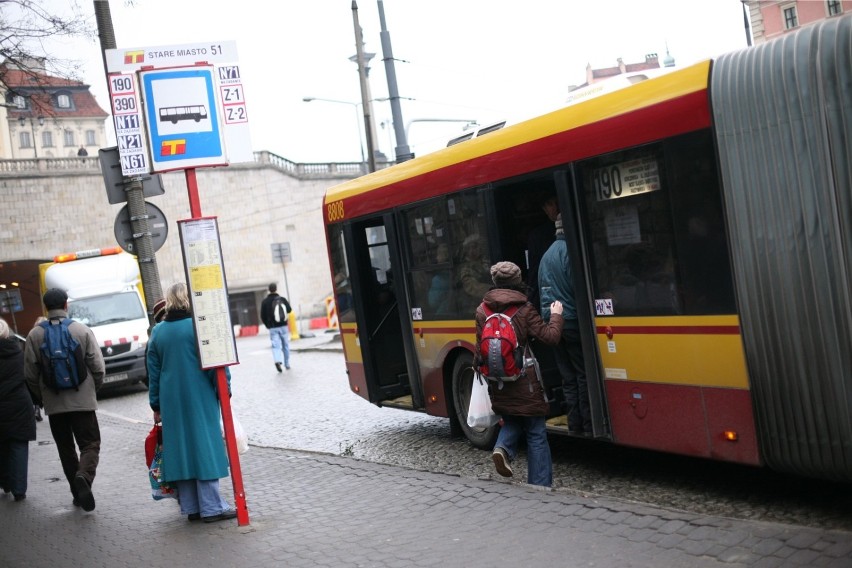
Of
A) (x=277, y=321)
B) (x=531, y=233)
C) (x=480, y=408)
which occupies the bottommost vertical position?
(x=480, y=408)

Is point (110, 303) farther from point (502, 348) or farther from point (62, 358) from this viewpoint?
point (502, 348)

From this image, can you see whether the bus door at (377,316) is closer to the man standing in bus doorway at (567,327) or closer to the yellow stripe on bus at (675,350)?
the man standing in bus doorway at (567,327)

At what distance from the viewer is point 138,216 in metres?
12.1

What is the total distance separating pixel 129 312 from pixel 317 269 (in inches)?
1862

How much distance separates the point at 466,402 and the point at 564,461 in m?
1.41

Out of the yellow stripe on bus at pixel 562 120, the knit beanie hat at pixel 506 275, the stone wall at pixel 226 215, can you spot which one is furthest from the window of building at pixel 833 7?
the knit beanie hat at pixel 506 275

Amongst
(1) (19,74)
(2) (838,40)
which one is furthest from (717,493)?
(1) (19,74)

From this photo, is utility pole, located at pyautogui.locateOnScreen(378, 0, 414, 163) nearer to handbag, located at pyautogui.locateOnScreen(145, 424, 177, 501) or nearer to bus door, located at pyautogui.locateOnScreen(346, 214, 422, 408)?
bus door, located at pyautogui.locateOnScreen(346, 214, 422, 408)

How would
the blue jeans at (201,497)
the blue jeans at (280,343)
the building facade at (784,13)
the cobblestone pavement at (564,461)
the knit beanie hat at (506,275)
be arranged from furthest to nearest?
the building facade at (784,13), the blue jeans at (280,343), the blue jeans at (201,497), the knit beanie hat at (506,275), the cobblestone pavement at (564,461)

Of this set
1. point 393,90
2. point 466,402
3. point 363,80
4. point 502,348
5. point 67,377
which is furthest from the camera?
point 363,80

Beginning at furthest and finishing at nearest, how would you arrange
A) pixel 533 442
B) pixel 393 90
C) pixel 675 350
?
pixel 393 90, pixel 533 442, pixel 675 350

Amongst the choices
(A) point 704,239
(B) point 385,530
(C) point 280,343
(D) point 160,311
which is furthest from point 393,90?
(B) point 385,530

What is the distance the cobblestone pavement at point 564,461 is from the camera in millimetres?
6641

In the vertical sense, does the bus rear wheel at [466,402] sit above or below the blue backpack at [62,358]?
below
